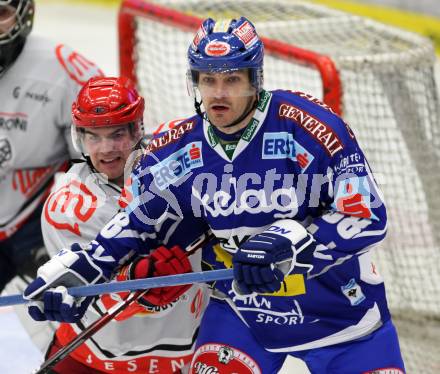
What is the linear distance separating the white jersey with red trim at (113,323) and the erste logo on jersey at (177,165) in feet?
0.91

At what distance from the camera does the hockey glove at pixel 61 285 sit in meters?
2.49

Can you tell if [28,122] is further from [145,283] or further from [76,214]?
[145,283]

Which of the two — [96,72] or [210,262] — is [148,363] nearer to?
[210,262]

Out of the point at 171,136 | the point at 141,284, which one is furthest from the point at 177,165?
the point at 141,284

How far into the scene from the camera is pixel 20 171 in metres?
3.57

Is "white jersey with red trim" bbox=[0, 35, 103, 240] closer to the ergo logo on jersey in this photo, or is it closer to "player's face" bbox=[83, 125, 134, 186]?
"player's face" bbox=[83, 125, 134, 186]

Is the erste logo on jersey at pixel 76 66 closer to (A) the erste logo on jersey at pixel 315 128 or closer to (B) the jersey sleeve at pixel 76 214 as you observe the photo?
(B) the jersey sleeve at pixel 76 214

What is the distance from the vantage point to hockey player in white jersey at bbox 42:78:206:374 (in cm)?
277

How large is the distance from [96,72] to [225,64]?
1.25 m

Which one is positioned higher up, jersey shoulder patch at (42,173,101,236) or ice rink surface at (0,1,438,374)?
jersey shoulder patch at (42,173,101,236)

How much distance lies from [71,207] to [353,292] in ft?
2.55

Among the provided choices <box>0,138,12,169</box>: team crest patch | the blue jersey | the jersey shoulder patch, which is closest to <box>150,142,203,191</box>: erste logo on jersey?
the blue jersey

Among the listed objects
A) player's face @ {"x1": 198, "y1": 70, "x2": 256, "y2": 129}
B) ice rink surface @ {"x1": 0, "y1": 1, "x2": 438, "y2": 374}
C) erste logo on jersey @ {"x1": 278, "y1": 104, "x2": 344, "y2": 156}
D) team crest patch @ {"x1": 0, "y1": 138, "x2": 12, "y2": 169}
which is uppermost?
player's face @ {"x1": 198, "y1": 70, "x2": 256, "y2": 129}

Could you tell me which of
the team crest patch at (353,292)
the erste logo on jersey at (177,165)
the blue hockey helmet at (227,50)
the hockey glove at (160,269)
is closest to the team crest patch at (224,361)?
the hockey glove at (160,269)
